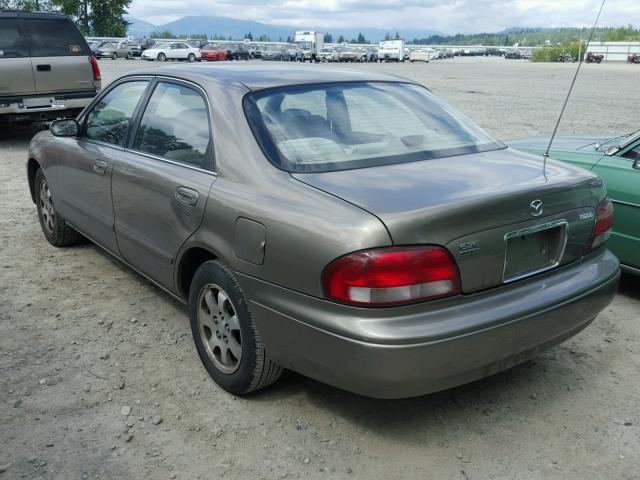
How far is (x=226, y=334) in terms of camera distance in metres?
3.27

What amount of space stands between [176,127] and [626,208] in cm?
309

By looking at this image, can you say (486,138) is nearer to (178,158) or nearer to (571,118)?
(178,158)

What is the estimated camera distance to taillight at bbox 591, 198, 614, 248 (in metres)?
3.24

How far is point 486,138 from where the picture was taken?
3785 millimetres

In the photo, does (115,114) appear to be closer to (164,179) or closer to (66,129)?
(66,129)

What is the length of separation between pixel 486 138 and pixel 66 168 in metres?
3.12

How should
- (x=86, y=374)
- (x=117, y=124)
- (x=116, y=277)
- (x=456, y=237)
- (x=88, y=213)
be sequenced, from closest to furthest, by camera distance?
(x=456, y=237) → (x=86, y=374) → (x=117, y=124) → (x=88, y=213) → (x=116, y=277)

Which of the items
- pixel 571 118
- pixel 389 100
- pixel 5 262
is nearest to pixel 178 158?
pixel 389 100

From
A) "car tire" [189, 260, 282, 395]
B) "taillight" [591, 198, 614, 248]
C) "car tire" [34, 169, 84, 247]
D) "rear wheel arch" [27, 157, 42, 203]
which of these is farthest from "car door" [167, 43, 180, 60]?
"taillight" [591, 198, 614, 248]

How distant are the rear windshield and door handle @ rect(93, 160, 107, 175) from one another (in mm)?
1428

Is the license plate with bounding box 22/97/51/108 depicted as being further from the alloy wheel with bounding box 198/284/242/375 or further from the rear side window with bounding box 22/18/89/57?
the alloy wheel with bounding box 198/284/242/375

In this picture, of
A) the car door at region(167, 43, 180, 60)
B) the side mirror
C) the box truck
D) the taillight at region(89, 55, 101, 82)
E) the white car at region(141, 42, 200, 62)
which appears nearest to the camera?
the side mirror

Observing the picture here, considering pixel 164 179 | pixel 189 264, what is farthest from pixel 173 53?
pixel 189 264

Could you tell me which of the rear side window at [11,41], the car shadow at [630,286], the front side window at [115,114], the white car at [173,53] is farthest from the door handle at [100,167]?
the white car at [173,53]
